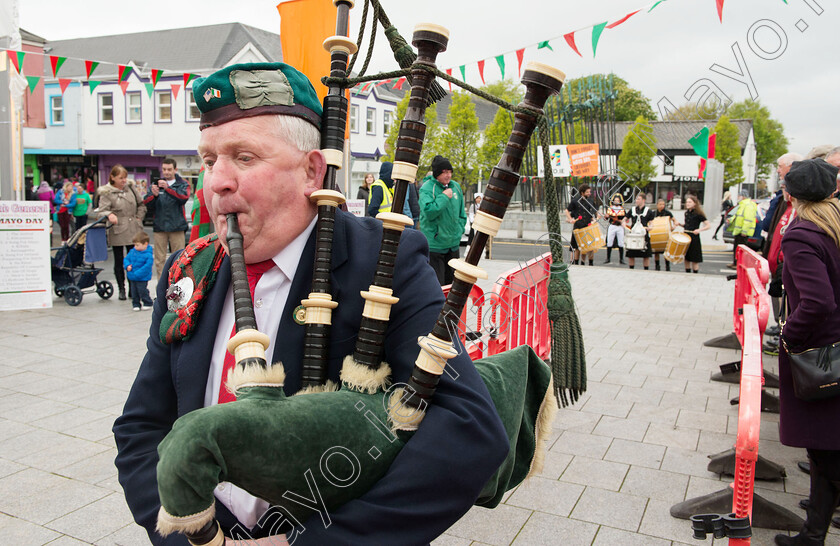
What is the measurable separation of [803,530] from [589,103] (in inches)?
238

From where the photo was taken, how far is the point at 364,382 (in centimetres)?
117

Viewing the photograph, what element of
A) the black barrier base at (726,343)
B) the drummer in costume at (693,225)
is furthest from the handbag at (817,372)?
the drummer in costume at (693,225)

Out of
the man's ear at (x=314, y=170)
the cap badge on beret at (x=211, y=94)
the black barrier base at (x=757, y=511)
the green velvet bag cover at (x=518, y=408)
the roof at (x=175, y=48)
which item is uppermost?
the roof at (x=175, y=48)

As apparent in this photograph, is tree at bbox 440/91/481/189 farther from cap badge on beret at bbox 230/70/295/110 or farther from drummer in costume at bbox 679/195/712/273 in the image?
cap badge on beret at bbox 230/70/295/110

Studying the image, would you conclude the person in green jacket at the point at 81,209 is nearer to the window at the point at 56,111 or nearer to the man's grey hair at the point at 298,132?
the window at the point at 56,111

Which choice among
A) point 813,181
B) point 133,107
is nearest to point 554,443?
point 813,181

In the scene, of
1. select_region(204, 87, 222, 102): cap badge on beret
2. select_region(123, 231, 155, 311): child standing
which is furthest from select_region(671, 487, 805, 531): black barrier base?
select_region(123, 231, 155, 311): child standing

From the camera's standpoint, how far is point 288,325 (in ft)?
4.35

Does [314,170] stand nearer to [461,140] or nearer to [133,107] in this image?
[461,140]

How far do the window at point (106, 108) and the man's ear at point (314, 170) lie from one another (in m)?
35.0

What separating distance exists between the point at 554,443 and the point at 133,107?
32.3 m

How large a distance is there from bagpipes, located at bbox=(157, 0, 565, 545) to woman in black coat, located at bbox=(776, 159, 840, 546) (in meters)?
2.43

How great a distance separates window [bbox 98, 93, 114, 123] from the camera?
3186cm

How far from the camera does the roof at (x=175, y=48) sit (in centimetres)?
3155
